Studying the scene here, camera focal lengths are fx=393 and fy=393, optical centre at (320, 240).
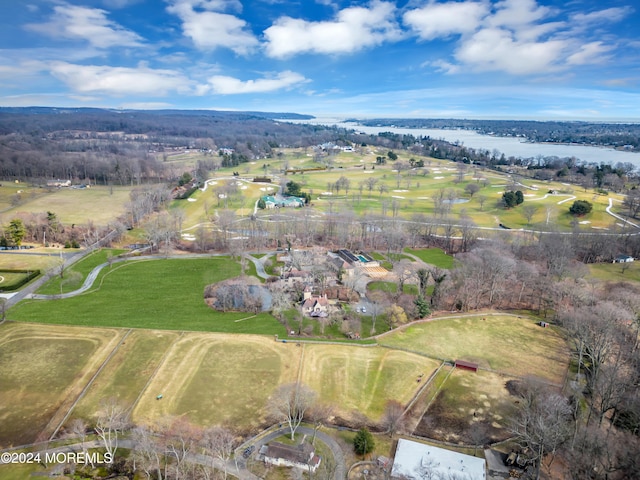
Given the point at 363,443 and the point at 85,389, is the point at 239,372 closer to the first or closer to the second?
the point at 85,389

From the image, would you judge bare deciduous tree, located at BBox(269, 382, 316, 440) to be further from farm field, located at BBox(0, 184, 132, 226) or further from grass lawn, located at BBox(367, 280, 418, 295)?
farm field, located at BBox(0, 184, 132, 226)

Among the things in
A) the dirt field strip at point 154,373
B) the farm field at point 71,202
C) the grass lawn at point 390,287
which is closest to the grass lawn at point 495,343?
the grass lawn at point 390,287

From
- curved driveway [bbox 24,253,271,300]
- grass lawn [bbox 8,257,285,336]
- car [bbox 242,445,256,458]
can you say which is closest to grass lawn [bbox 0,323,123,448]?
grass lawn [bbox 8,257,285,336]

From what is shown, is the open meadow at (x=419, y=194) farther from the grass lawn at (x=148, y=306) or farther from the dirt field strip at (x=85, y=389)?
the dirt field strip at (x=85, y=389)

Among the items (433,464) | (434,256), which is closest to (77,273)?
(433,464)

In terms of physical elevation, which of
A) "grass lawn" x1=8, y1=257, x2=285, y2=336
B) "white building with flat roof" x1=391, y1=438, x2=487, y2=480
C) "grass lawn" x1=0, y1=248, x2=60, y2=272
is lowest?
"white building with flat roof" x1=391, y1=438, x2=487, y2=480

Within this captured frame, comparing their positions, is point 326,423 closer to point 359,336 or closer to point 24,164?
point 359,336
